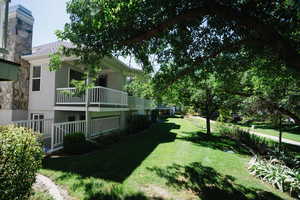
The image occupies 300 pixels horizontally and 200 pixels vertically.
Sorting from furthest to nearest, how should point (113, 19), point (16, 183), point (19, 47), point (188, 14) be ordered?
Result: point (19, 47) < point (188, 14) < point (113, 19) < point (16, 183)

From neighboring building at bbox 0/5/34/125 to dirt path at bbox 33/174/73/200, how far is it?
7.68m

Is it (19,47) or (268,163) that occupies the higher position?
(19,47)

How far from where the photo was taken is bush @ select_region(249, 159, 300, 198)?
4984 mm

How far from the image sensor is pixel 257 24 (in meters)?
3.00

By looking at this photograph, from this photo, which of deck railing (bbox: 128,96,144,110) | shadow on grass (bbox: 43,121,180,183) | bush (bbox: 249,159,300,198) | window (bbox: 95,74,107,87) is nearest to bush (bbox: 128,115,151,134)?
deck railing (bbox: 128,96,144,110)

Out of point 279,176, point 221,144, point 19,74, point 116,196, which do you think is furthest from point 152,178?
point 19,74

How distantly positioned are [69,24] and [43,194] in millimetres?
4384

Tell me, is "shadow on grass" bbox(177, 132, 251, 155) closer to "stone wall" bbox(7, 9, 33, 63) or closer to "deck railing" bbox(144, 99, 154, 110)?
"deck railing" bbox(144, 99, 154, 110)

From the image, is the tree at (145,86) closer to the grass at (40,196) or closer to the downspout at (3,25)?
the downspout at (3,25)

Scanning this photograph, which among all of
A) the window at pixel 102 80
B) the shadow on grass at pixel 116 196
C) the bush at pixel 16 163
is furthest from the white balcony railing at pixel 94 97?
the shadow on grass at pixel 116 196

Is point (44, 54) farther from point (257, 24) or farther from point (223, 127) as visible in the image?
point (223, 127)

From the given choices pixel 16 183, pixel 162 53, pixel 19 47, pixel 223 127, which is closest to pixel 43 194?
pixel 16 183

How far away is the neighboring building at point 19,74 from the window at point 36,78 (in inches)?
13.7

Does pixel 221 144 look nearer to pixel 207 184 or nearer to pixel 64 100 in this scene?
pixel 207 184
